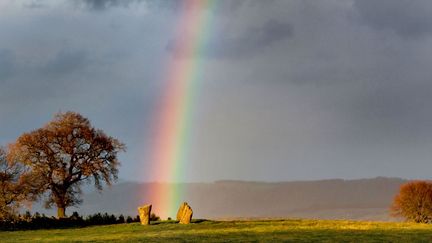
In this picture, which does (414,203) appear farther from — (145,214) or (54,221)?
(54,221)

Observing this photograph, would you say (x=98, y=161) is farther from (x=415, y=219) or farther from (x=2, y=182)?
(x=415, y=219)

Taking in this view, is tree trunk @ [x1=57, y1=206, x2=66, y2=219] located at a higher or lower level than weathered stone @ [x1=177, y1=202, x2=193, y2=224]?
higher

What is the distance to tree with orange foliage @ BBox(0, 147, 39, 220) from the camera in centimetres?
7675

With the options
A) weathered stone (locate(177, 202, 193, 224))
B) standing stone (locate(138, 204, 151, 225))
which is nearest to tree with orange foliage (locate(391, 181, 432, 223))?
weathered stone (locate(177, 202, 193, 224))

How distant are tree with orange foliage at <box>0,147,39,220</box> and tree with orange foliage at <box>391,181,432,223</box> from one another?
162 ft

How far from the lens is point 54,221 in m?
78.4

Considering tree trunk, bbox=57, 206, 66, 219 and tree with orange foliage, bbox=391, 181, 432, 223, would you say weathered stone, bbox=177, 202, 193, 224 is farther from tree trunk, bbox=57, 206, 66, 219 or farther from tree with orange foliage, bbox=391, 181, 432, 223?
tree with orange foliage, bbox=391, 181, 432, 223

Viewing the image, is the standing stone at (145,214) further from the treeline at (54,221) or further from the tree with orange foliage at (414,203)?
the tree with orange foliage at (414,203)

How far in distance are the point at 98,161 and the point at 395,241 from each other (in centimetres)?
5761

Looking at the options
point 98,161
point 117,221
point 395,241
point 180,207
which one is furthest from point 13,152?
point 395,241

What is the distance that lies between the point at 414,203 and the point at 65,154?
4975 centimetres

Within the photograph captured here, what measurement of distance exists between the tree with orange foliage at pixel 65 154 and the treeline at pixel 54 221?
230 inches

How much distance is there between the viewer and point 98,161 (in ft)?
289

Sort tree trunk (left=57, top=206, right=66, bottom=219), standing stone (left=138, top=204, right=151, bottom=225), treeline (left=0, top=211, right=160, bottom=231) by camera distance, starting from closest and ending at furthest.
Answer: standing stone (left=138, top=204, right=151, bottom=225), treeline (left=0, top=211, right=160, bottom=231), tree trunk (left=57, top=206, right=66, bottom=219)
